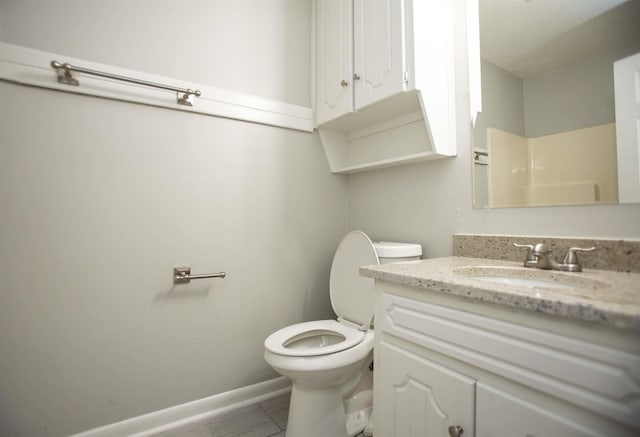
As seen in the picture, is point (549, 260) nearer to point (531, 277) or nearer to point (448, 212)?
point (531, 277)

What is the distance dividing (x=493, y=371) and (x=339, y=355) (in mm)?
655

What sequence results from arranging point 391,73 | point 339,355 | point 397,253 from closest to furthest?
1. point 339,355
2. point 391,73
3. point 397,253

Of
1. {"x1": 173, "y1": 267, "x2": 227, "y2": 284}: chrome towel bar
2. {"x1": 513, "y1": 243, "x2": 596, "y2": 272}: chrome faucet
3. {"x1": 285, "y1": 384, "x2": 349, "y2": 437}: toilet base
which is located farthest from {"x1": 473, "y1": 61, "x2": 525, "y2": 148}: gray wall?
{"x1": 173, "y1": 267, "x2": 227, "y2": 284}: chrome towel bar

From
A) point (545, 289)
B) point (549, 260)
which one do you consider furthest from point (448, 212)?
point (545, 289)

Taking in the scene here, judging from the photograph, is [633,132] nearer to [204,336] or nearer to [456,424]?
[456,424]

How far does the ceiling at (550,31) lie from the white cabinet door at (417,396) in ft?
3.78

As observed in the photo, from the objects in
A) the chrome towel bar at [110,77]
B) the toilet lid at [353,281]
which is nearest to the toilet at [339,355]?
the toilet lid at [353,281]

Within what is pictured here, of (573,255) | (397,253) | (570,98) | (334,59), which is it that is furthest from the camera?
(334,59)

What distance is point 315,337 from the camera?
1528 mm

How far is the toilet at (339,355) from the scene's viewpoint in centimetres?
118

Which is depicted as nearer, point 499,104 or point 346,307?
point 499,104

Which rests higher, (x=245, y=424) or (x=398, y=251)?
(x=398, y=251)

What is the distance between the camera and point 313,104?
1847 mm

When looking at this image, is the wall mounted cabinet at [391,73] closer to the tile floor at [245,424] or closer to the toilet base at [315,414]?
the toilet base at [315,414]
